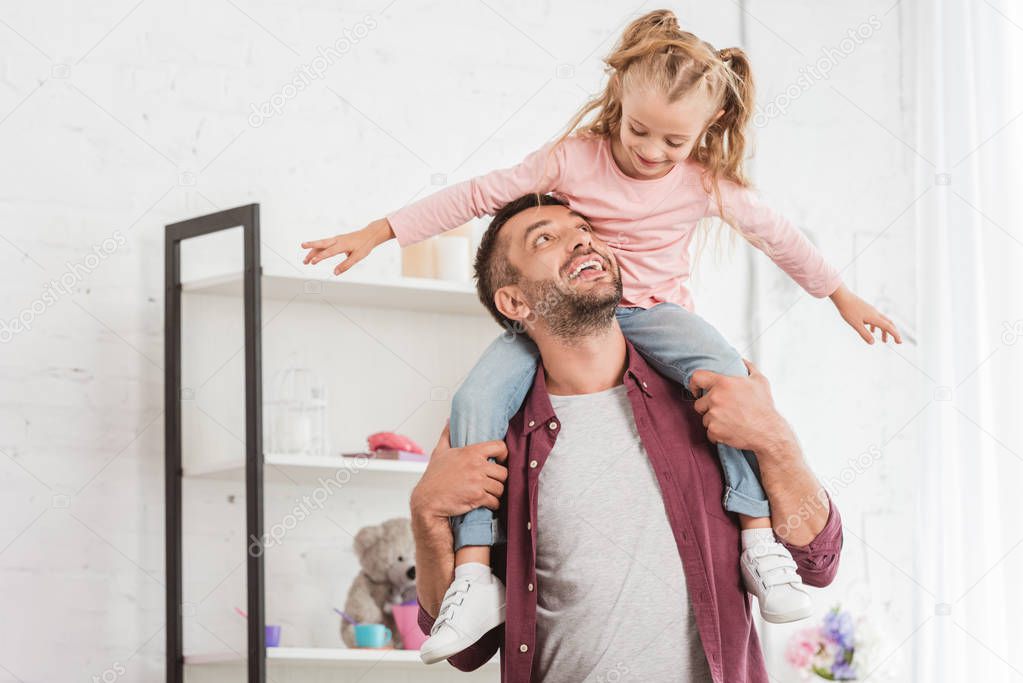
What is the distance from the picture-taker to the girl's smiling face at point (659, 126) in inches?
67.7

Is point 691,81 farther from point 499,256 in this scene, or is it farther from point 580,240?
point 499,256

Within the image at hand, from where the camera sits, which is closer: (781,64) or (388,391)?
(388,391)

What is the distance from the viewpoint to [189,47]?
8.93 feet

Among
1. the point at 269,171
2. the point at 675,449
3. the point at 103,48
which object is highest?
→ the point at 103,48

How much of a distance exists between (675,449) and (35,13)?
1.62 m

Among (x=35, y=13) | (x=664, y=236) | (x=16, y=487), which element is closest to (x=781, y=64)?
(x=664, y=236)

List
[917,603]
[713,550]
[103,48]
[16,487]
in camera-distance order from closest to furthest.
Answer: [713,550] → [16,487] → [103,48] → [917,603]

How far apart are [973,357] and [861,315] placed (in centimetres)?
106

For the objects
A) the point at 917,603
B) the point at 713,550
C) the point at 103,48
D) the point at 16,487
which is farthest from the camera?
the point at 917,603

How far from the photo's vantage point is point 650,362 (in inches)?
74.7

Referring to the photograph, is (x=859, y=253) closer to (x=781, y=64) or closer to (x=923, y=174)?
(x=923, y=174)

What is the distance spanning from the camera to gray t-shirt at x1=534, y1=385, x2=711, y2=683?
1766 millimetres

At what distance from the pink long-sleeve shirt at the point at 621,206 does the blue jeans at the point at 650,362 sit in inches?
2.5

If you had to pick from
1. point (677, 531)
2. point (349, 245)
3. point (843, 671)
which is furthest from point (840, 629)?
point (349, 245)
